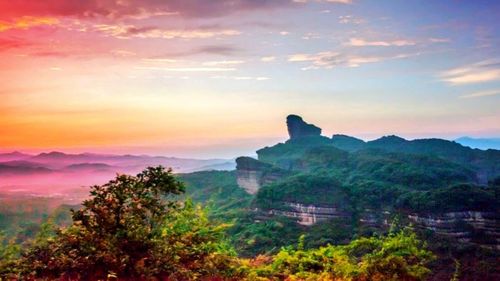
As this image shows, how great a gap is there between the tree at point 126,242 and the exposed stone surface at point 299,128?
14815 centimetres

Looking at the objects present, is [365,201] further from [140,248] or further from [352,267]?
[140,248]

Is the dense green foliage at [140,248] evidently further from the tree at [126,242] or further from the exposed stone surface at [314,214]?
the exposed stone surface at [314,214]

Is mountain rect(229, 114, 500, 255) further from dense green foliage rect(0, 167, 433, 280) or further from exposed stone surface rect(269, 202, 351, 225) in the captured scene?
dense green foliage rect(0, 167, 433, 280)

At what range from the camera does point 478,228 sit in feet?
161

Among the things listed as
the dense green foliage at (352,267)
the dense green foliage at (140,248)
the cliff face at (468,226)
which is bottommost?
the cliff face at (468,226)

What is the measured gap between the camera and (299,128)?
15900cm

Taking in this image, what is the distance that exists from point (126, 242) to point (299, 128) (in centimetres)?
15127

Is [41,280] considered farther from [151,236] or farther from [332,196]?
[332,196]

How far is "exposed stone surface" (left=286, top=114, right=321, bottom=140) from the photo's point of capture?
518 feet

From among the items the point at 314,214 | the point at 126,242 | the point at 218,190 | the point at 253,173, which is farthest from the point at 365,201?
the point at 126,242

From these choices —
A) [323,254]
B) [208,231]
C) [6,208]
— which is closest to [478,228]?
[323,254]

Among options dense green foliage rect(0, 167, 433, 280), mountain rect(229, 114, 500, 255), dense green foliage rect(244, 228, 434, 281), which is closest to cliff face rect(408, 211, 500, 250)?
mountain rect(229, 114, 500, 255)

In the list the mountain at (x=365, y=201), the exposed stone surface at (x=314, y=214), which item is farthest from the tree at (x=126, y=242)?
the exposed stone surface at (x=314, y=214)

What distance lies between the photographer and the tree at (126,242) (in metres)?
8.95
